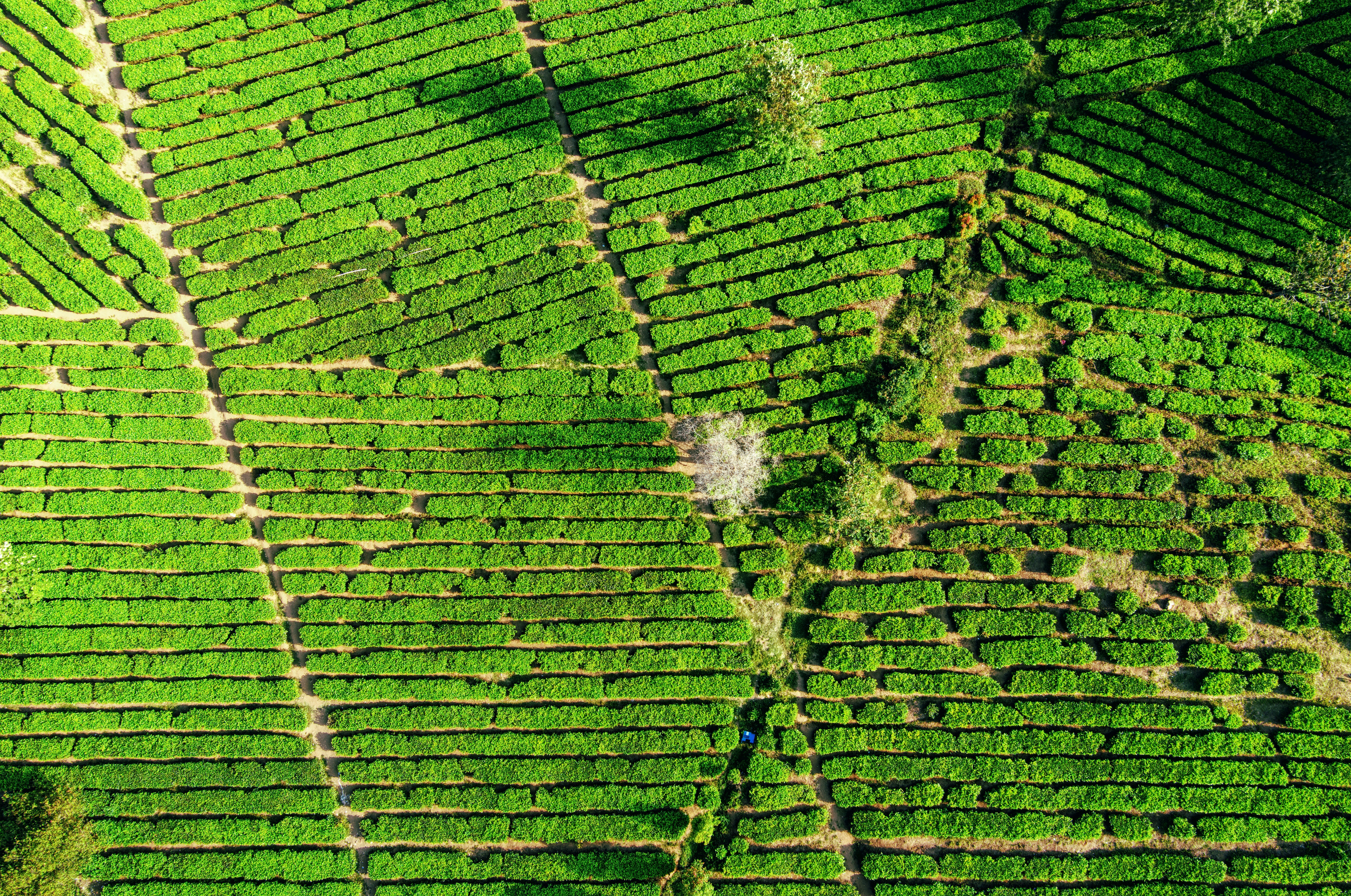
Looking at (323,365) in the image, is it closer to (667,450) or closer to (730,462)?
(667,450)

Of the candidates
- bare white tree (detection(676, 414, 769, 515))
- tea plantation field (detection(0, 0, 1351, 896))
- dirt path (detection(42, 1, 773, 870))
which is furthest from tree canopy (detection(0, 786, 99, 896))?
bare white tree (detection(676, 414, 769, 515))

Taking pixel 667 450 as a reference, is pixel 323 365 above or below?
above

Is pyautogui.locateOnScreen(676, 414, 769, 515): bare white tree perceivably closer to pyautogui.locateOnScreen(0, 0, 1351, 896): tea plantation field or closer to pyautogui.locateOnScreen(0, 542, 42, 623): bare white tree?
pyautogui.locateOnScreen(0, 0, 1351, 896): tea plantation field

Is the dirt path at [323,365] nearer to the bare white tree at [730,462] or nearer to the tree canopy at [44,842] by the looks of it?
the bare white tree at [730,462]

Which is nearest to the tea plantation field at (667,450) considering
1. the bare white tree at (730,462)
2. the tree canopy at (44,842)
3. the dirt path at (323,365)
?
the dirt path at (323,365)

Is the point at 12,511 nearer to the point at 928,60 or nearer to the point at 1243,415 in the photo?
the point at 928,60

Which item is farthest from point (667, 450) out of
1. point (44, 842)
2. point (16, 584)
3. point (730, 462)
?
point (44, 842)

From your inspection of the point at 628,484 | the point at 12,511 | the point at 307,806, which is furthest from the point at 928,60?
the point at 12,511
